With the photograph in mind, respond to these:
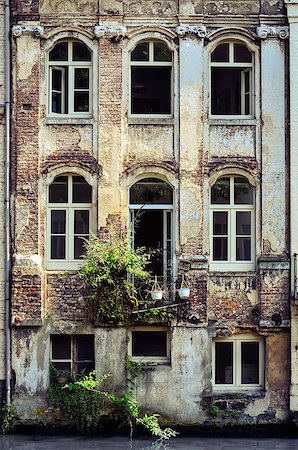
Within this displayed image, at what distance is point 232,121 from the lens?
61.6 ft

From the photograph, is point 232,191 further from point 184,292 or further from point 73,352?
point 73,352

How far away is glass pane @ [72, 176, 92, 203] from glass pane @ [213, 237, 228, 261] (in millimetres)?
2886

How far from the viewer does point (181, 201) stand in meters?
18.7

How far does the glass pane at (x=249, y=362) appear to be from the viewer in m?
18.9

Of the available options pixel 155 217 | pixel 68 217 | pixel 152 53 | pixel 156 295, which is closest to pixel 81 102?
pixel 152 53

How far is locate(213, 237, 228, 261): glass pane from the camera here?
19.0 metres

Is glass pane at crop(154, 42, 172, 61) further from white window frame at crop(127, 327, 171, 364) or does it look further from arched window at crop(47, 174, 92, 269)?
white window frame at crop(127, 327, 171, 364)

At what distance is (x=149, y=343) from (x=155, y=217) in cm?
273

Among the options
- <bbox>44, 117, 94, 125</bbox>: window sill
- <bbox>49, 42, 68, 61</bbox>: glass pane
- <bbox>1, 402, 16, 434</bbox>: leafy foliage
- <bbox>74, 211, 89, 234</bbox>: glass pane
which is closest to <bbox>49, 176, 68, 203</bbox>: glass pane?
<bbox>74, 211, 89, 234</bbox>: glass pane

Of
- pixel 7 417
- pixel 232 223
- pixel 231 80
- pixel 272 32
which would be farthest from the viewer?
pixel 231 80

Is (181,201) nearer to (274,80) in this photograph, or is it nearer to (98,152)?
(98,152)

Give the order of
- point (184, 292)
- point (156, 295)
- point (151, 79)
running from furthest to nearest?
point (151, 79), point (184, 292), point (156, 295)

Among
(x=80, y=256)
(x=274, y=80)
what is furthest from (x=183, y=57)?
(x=80, y=256)

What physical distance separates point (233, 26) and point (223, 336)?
6.67 m
